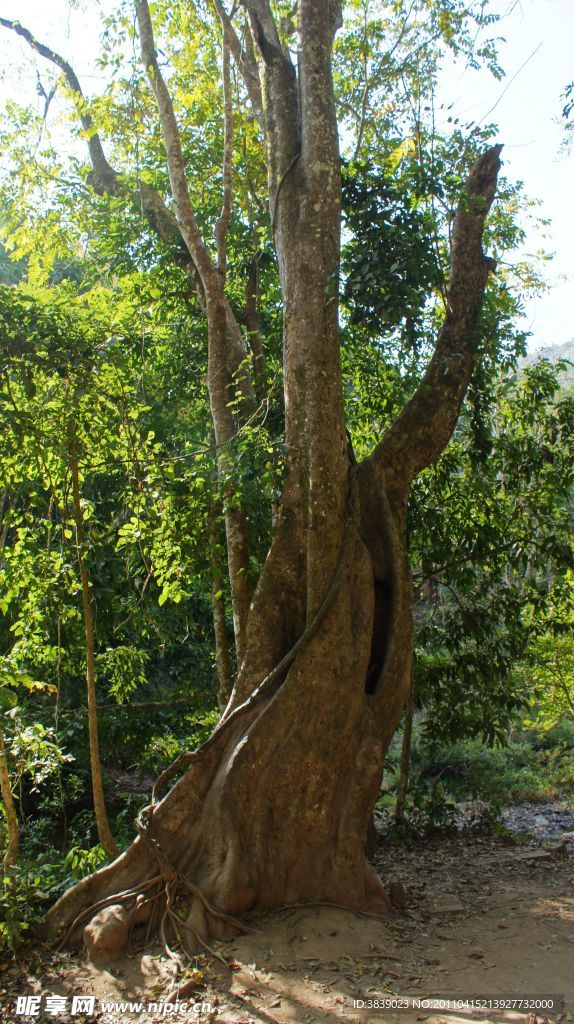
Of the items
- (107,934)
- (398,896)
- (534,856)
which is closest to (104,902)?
(107,934)

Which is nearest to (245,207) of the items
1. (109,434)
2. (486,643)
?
(109,434)

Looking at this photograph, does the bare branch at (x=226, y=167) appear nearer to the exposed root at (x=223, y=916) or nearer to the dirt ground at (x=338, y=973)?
the exposed root at (x=223, y=916)

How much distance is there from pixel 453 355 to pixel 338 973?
4.37 metres

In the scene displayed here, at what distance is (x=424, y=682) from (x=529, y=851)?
73.1 inches

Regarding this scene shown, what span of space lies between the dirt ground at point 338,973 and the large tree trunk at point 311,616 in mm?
264

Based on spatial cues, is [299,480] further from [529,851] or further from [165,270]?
[529,851]

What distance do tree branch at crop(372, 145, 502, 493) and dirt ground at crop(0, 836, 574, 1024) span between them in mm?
3096

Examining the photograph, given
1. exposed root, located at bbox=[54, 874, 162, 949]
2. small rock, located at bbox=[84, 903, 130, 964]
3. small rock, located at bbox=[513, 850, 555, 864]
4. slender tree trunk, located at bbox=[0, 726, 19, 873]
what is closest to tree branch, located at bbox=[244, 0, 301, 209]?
slender tree trunk, located at bbox=[0, 726, 19, 873]

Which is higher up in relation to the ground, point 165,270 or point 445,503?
point 165,270

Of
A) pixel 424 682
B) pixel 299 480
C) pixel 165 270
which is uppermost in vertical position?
pixel 165 270

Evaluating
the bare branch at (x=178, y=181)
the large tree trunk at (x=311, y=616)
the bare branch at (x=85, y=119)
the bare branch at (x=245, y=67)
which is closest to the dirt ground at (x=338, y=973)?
the large tree trunk at (x=311, y=616)

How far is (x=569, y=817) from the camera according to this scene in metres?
10.8

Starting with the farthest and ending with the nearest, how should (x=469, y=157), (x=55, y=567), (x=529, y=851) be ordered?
(x=529, y=851) < (x=469, y=157) < (x=55, y=567)

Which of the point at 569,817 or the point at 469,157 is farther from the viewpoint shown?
the point at 569,817
